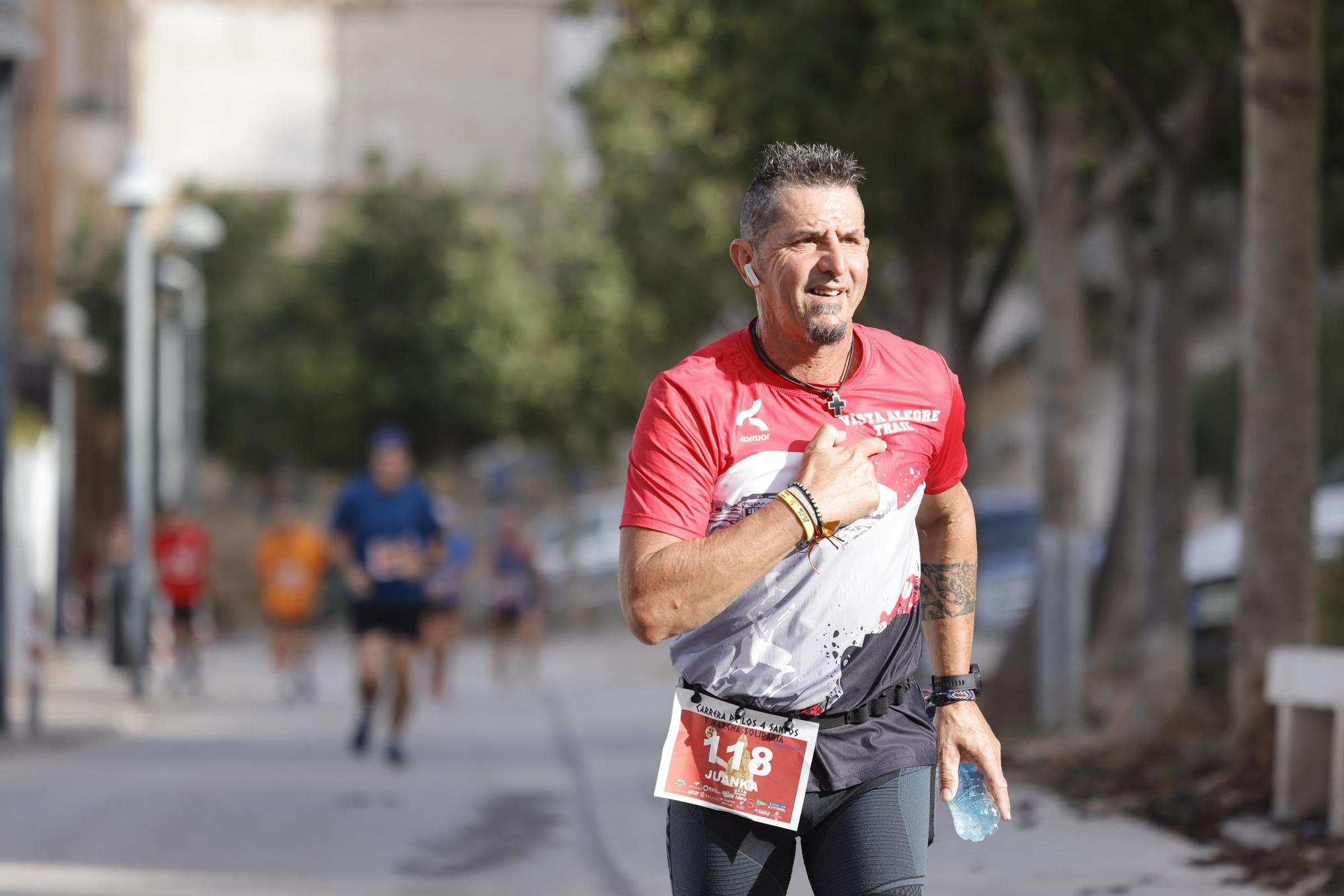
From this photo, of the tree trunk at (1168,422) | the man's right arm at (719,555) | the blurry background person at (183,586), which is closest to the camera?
the man's right arm at (719,555)

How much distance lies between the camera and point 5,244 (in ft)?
51.0

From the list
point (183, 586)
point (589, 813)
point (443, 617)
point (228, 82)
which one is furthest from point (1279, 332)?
point (228, 82)

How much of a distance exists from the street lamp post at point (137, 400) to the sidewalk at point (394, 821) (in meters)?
0.84

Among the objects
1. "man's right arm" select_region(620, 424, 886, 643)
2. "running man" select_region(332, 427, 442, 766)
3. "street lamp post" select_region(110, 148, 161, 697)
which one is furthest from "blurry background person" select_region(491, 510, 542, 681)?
"man's right arm" select_region(620, 424, 886, 643)

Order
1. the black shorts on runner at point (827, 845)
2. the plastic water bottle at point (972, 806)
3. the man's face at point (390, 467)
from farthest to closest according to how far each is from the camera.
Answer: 1. the man's face at point (390, 467)
2. the plastic water bottle at point (972, 806)
3. the black shorts on runner at point (827, 845)

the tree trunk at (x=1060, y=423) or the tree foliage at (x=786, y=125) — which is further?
the tree foliage at (x=786, y=125)

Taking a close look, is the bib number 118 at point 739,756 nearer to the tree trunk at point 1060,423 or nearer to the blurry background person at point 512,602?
the tree trunk at point 1060,423

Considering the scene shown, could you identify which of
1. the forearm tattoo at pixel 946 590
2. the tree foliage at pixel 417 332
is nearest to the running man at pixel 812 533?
the forearm tattoo at pixel 946 590

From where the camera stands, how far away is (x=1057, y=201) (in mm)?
14281

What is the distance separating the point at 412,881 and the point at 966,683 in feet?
17.1

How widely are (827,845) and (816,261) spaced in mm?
1097

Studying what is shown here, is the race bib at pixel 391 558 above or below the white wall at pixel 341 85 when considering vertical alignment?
below

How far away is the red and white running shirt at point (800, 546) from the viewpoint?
3.90m

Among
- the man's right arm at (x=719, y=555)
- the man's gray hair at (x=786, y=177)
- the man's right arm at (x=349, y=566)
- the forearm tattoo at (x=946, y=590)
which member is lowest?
the man's right arm at (x=349, y=566)
